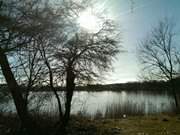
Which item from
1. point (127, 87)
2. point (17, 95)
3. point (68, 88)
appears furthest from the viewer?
point (127, 87)

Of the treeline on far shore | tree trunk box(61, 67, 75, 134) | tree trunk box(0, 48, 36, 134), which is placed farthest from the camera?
tree trunk box(61, 67, 75, 134)

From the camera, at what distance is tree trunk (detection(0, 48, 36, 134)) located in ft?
21.6

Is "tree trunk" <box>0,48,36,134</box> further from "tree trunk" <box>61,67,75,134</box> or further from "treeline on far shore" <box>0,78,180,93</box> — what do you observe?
"tree trunk" <box>61,67,75,134</box>

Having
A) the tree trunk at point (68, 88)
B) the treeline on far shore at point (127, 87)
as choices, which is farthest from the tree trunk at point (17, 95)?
the tree trunk at point (68, 88)

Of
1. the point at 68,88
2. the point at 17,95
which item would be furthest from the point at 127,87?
the point at 17,95

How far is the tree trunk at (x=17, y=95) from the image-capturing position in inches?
259

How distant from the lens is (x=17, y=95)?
7.14m

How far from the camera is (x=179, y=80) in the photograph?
20.4 m

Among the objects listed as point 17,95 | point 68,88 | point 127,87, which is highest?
point 127,87

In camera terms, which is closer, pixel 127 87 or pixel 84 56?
pixel 84 56

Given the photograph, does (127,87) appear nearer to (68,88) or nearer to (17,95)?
(68,88)

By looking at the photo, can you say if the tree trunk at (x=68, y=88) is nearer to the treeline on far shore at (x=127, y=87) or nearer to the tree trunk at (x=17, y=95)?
the treeline on far shore at (x=127, y=87)

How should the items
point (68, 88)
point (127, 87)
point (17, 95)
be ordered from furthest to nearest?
point (127, 87)
point (68, 88)
point (17, 95)

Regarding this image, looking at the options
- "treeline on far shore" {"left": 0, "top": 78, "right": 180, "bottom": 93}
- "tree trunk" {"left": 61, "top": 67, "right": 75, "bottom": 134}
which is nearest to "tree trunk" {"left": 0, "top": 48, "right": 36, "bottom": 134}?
"treeline on far shore" {"left": 0, "top": 78, "right": 180, "bottom": 93}
